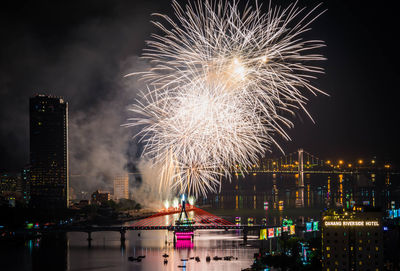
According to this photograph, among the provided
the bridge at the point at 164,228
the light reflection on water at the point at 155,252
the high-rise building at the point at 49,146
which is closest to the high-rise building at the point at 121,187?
the high-rise building at the point at 49,146

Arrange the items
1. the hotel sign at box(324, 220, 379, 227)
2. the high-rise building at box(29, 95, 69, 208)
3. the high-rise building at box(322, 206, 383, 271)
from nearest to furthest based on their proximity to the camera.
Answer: the high-rise building at box(322, 206, 383, 271)
the hotel sign at box(324, 220, 379, 227)
the high-rise building at box(29, 95, 69, 208)

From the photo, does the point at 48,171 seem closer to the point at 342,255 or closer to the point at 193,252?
the point at 193,252

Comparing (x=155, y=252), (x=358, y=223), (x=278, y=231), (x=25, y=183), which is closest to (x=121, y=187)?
(x=25, y=183)

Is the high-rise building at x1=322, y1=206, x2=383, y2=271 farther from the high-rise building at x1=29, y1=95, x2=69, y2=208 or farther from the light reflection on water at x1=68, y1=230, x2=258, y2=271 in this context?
the high-rise building at x1=29, y1=95, x2=69, y2=208

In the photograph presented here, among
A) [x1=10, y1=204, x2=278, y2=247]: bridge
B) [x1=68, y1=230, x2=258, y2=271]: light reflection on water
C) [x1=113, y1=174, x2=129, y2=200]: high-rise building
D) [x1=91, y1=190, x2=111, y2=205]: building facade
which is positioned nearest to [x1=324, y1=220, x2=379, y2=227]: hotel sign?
[x1=68, y1=230, x2=258, y2=271]: light reflection on water

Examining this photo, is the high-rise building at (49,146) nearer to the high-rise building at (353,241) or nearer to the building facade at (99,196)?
the building facade at (99,196)
